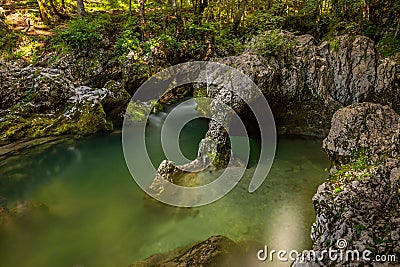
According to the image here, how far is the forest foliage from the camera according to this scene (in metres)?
10.6

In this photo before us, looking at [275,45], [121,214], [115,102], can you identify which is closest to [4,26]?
[115,102]

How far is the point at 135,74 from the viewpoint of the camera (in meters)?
12.7

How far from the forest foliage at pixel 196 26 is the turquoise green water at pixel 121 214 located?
19.3ft

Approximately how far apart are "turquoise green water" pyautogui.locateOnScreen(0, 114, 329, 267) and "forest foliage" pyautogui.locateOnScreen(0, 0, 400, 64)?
5888 millimetres

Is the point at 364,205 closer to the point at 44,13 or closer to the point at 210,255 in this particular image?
the point at 210,255

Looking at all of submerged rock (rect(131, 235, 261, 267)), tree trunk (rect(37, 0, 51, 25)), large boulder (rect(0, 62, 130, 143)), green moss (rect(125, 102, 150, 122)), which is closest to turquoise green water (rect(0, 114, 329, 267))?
submerged rock (rect(131, 235, 261, 267))

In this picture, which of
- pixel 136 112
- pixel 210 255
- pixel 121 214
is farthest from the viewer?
Result: pixel 136 112

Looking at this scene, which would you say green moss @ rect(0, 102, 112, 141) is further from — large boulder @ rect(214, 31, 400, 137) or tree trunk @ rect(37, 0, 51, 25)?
tree trunk @ rect(37, 0, 51, 25)

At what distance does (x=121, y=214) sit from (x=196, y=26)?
35.9 ft

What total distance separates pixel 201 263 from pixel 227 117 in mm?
4525

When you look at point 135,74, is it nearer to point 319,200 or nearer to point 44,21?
point 44,21

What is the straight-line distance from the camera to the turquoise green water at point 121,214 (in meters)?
5.31

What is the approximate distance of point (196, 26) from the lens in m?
14.2

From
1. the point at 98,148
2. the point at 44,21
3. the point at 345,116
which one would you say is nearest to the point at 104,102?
the point at 98,148
